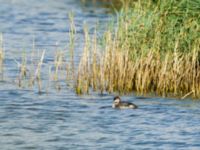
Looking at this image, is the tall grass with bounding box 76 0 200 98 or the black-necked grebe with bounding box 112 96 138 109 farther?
the tall grass with bounding box 76 0 200 98

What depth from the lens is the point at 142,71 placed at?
20078 mm

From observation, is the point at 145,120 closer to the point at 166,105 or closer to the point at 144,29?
the point at 166,105

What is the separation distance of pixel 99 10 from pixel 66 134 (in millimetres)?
23674

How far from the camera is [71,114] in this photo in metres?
18.8

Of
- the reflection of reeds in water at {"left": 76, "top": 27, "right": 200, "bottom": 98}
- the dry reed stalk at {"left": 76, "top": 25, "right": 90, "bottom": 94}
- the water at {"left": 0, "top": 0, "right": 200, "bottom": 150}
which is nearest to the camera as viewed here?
the water at {"left": 0, "top": 0, "right": 200, "bottom": 150}

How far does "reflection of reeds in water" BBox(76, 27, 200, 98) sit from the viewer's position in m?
19.9

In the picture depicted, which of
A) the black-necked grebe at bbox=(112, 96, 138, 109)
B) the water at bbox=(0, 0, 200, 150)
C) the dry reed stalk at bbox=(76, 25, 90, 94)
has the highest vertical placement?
the dry reed stalk at bbox=(76, 25, 90, 94)

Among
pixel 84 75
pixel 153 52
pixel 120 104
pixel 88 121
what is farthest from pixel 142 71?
pixel 88 121

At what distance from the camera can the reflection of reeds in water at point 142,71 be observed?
19.9 m

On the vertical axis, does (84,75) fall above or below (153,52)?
below

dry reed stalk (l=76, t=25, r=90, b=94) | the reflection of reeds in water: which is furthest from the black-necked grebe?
dry reed stalk (l=76, t=25, r=90, b=94)

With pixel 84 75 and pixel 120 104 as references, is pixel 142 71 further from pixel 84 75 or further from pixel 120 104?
pixel 120 104

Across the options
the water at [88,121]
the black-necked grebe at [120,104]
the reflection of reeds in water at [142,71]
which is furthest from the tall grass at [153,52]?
the black-necked grebe at [120,104]

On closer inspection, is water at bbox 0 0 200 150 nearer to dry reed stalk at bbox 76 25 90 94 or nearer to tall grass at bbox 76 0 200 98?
dry reed stalk at bbox 76 25 90 94
